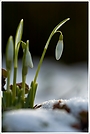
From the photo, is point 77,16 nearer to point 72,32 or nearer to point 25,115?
point 72,32

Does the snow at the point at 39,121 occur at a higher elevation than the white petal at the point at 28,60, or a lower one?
lower

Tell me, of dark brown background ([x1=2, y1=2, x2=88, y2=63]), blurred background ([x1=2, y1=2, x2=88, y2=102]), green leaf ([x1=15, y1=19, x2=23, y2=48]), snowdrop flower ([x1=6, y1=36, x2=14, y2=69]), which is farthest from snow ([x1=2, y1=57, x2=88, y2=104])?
snowdrop flower ([x1=6, y1=36, x2=14, y2=69])

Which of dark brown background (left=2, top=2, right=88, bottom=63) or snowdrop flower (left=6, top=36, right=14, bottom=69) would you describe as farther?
dark brown background (left=2, top=2, right=88, bottom=63)

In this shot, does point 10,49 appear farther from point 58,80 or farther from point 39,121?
point 58,80

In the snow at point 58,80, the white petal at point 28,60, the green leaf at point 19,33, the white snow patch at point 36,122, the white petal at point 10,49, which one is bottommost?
the snow at point 58,80

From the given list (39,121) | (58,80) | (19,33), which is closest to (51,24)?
(58,80)

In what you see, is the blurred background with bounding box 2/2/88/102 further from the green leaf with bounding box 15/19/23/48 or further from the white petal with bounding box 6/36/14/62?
the white petal with bounding box 6/36/14/62

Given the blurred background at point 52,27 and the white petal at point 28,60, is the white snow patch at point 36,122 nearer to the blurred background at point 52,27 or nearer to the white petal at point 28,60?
the white petal at point 28,60

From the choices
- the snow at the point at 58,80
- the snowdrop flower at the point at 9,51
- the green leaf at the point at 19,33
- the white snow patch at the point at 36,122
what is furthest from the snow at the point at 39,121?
the snow at the point at 58,80
